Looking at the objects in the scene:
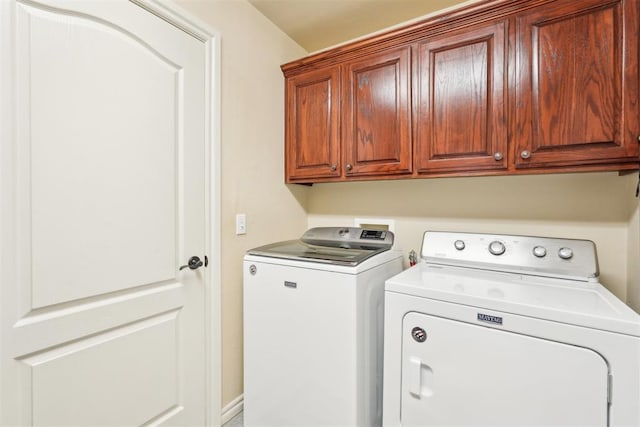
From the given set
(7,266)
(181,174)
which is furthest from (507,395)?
(7,266)

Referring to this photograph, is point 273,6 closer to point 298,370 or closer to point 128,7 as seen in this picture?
point 128,7

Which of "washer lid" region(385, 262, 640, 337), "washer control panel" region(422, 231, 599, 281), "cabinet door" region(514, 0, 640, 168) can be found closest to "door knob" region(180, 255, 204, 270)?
"washer lid" region(385, 262, 640, 337)

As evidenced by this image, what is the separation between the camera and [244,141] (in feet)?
5.85

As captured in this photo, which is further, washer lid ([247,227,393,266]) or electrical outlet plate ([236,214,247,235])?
electrical outlet plate ([236,214,247,235])

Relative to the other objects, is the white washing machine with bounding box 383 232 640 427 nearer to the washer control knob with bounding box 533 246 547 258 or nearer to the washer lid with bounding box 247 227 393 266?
the washer control knob with bounding box 533 246 547 258

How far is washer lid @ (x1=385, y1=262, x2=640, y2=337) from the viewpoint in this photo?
36.6 inches

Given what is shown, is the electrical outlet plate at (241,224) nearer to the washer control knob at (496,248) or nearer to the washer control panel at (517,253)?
the washer control panel at (517,253)

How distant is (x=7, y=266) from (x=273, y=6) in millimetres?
1805

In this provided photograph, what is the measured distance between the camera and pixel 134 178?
127 cm

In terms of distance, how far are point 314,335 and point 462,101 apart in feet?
4.41

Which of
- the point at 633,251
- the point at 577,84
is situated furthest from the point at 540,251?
the point at 577,84

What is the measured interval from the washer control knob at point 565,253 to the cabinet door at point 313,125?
117 centimetres

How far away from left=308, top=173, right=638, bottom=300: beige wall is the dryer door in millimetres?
797

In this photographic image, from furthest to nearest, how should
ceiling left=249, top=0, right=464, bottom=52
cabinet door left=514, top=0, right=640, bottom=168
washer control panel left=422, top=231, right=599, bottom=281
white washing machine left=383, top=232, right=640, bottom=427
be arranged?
ceiling left=249, top=0, right=464, bottom=52, washer control panel left=422, top=231, right=599, bottom=281, cabinet door left=514, top=0, right=640, bottom=168, white washing machine left=383, top=232, right=640, bottom=427
